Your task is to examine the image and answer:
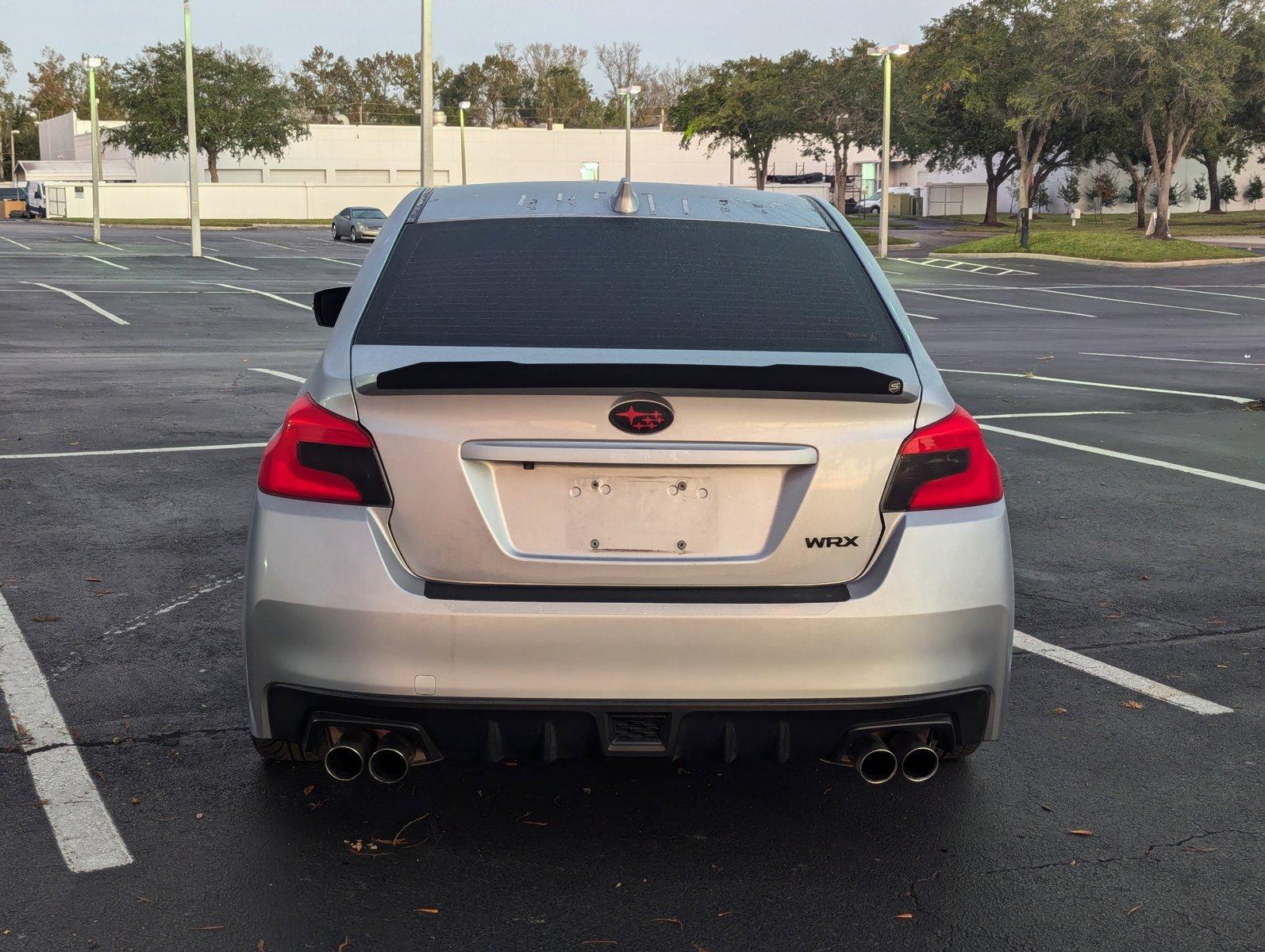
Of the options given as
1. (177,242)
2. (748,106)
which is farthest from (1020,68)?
(177,242)

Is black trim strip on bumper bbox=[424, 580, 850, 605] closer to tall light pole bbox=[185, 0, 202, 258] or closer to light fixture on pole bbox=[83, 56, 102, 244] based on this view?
tall light pole bbox=[185, 0, 202, 258]

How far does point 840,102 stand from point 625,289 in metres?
63.6

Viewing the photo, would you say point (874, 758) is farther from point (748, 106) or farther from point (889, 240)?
point (748, 106)

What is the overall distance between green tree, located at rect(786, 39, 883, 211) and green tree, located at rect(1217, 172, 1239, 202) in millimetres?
33897

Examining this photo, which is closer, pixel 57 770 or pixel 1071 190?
pixel 57 770

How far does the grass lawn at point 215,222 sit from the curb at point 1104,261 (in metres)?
40.7

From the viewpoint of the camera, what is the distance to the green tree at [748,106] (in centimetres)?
6612

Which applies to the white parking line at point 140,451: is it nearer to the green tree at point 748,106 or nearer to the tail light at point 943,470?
the tail light at point 943,470

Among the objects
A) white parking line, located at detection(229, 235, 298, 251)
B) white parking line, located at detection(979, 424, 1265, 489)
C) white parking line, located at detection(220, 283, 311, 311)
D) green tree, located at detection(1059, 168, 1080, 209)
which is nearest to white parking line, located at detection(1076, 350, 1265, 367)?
white parking line, located at detection(979, 424, 1265, 489)

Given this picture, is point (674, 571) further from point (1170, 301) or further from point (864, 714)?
point (1170, 301)

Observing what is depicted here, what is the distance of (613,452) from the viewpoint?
3207 mm

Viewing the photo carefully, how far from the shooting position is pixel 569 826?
12.4 ft

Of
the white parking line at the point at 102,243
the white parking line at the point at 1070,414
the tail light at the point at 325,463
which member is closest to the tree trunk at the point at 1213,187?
the white parking line at the point at 102,243

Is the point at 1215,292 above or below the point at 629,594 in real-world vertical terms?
below
